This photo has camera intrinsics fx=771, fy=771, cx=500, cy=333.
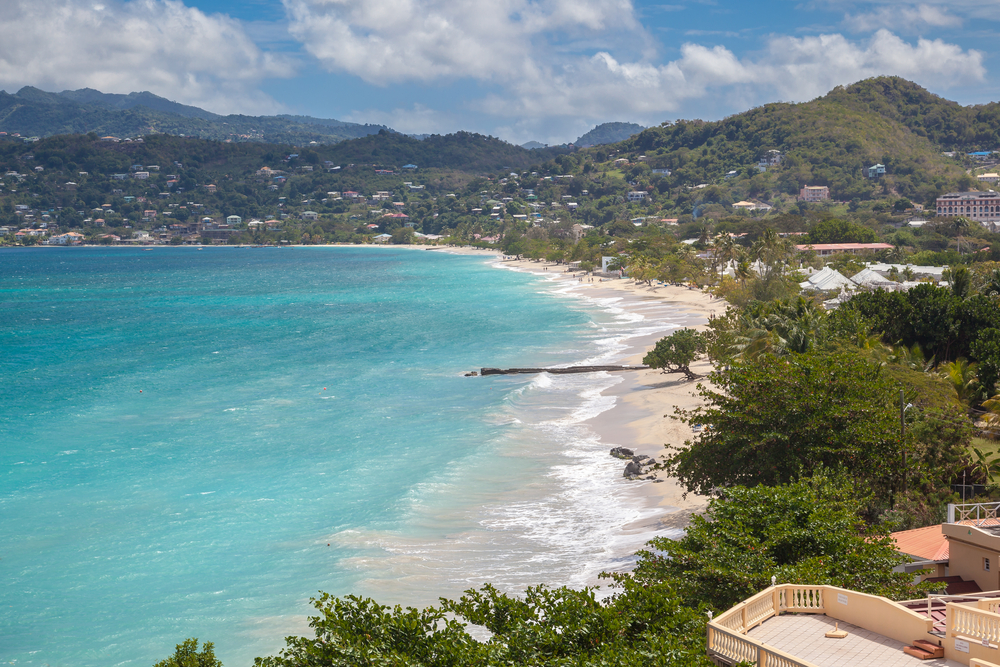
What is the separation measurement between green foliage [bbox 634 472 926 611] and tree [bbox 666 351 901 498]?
302 centimetres

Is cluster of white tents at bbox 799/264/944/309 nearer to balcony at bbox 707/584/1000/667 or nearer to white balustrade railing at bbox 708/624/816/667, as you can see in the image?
balcony at bbox 707/584/1000/667

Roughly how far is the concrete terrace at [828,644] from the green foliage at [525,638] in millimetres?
892

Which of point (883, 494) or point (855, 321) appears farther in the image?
point (855, 321)

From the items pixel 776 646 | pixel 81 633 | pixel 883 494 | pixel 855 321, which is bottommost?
pixel 81 633

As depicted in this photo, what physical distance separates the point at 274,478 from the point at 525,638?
804 inches

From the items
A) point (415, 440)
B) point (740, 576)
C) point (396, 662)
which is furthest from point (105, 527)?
point (740, 576)

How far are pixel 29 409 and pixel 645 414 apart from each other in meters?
32.2

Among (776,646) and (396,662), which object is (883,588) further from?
(396,662)

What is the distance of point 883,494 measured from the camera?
18.3m

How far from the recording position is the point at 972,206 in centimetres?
15100

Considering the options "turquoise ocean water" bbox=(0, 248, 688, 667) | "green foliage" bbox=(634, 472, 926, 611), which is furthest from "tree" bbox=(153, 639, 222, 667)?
"green foliage" bbox=(634, 472, 926, 611)

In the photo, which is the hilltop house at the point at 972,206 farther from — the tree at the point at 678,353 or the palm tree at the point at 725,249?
the tree at the point at 678,353

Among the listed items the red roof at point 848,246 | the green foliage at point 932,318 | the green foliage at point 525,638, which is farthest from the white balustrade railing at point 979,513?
the red roof at point 848,246

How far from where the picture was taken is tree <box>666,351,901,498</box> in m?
17.4
